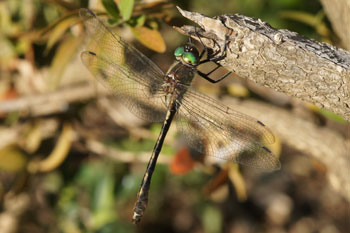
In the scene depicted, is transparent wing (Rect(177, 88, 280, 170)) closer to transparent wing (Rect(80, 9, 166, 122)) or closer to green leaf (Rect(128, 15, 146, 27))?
transparent wing (Rect(80, 9, 166, 122))

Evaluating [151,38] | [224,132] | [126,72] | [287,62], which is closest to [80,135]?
[126,72]

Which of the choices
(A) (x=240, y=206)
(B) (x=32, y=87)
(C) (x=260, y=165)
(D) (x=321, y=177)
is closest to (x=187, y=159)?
(C) (x=260, y=165)

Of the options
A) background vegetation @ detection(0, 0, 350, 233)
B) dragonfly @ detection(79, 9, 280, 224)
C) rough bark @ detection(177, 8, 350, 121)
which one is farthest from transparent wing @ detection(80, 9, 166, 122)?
rough bark @ detection(177, 8, 350, 121)

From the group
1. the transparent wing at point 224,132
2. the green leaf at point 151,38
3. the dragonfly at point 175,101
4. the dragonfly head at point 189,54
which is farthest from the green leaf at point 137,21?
the transparent wing at point 224,132

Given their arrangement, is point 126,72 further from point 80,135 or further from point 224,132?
point 80,135

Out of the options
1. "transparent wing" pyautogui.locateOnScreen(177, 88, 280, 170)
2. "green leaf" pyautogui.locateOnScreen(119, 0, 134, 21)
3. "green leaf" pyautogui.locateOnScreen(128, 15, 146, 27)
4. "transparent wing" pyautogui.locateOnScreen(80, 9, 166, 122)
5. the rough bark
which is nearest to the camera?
the rough bark

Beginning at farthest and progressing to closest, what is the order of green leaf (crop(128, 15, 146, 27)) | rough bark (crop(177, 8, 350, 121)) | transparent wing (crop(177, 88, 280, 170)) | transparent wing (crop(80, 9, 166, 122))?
transparent wing (crop(80, 9, 166, 122)), transparent wing (crop(177, 88, 280, 170)), green leaf (crop(128, 15, 146, 27)), rough bark (crop(177, 8, 350, 121))

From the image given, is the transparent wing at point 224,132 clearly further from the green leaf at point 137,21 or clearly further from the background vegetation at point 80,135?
the green leaf at point 137,21
